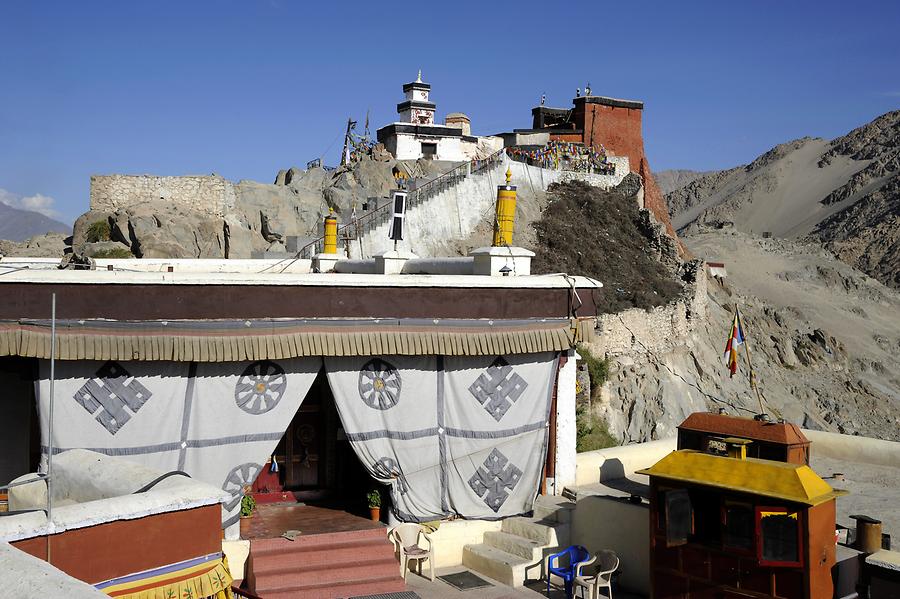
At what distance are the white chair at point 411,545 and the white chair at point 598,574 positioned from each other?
1.96 metres

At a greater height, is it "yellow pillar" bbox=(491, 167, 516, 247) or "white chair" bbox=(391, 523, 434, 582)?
"yellow pillar" bbox=(491, 167, 516, 247)

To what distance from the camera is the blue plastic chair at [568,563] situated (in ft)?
32.4

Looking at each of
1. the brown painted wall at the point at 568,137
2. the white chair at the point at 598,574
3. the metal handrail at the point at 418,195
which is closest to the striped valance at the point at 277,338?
the white chair at the point at 598,574

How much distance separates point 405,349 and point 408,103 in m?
40.9

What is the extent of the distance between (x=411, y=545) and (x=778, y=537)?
479cm

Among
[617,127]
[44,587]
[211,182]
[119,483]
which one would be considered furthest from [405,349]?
[617,127]

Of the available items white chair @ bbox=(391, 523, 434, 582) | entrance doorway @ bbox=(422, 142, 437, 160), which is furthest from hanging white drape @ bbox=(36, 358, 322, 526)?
entrance doorway @ bbox=(422, 142, 437, 160)

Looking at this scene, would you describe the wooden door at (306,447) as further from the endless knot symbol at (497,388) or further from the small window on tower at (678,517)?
the small window on tower at (678,517)

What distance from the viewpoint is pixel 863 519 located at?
909 centimetres

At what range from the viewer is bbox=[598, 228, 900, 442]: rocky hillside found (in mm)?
29266

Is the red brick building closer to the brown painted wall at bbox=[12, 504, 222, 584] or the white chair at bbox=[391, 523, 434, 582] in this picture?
the white chair at bbox=[391, 523, 434, 582]

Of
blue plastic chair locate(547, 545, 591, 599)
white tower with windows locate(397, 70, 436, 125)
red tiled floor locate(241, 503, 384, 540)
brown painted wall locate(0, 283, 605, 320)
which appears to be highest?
white tower with windows locate(397, 70, 436, 125)

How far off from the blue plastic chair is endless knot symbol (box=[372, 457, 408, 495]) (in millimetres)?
2183

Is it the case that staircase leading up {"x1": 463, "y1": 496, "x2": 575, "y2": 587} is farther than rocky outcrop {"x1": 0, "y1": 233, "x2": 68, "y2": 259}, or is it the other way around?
rocky outcrop {"x1": 0, "y1": 233, "x2": 68, "y2": 259}
